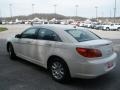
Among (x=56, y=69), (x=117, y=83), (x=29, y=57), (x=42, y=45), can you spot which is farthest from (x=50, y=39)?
(x=117, y=83)

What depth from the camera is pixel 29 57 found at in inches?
247

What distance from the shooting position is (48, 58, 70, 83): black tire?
15.9 ft

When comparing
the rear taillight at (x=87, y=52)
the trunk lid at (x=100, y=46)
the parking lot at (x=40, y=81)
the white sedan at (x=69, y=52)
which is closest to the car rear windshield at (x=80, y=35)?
the white sedan at (x=69, y=52)

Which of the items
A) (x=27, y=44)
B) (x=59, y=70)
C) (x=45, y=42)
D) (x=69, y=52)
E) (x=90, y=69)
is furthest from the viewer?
(x=27, y=44)

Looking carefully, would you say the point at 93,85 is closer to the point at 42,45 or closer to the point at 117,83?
the point at 117,83

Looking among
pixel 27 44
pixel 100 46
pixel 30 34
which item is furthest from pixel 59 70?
pixel 30 34

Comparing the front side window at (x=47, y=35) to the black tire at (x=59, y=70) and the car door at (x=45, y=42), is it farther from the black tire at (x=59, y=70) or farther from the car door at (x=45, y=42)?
the black tire at (x=59, y=70)

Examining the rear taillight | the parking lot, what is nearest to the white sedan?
the rear taillight

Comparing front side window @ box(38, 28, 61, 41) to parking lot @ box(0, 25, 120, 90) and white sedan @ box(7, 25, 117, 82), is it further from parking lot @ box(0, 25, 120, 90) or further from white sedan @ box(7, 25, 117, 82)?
parking lot @ box(0, 25, 120, 90)

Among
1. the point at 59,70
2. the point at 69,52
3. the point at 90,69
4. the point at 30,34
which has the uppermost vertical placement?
the point at 30,34

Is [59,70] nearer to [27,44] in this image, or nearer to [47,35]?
[47,35]

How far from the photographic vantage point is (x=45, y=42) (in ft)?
17.8

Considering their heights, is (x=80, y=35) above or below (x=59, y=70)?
above

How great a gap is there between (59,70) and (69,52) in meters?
0.70
